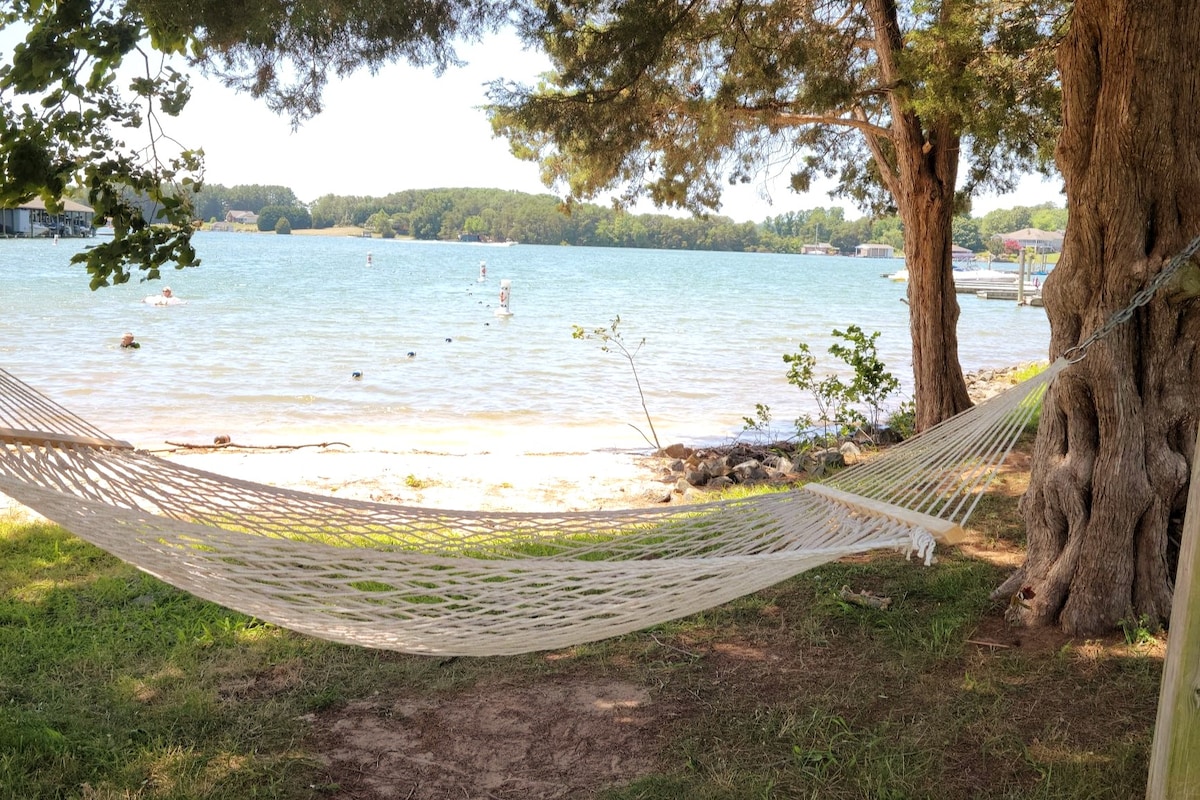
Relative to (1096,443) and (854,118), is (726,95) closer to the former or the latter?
(854,118)

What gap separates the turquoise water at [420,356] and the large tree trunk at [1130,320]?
388 centimetres

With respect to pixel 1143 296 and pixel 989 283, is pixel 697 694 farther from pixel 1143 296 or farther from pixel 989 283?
pixel 989 283

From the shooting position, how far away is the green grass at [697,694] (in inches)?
70.2

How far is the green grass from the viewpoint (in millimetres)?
1782

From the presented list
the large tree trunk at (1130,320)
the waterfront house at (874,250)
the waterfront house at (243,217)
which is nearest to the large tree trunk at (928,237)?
the large tree trunk at (1130,320)

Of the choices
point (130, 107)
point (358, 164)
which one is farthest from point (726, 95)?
point (358, 164)

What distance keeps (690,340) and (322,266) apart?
25127mm

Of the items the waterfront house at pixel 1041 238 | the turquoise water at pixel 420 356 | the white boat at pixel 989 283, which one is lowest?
the turquoise water at pixel 420 356

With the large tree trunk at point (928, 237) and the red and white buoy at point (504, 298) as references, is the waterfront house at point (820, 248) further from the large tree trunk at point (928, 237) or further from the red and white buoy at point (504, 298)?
the large tree trunk at point (928, 237)

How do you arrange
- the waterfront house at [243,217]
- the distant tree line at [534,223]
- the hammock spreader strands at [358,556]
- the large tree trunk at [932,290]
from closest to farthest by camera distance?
the hammock spreader strands at [358,556] → the large tree trunk at [932,290] → the distant tree line at [534,223] → the waterfront house at [243,217]

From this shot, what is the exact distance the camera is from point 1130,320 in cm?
225

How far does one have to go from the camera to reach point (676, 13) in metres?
3.51


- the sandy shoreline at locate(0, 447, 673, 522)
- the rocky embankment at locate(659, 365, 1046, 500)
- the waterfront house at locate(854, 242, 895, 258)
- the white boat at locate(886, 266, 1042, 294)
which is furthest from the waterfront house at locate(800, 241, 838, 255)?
the sandy shoreline at locate(0, 447, 673, 522)

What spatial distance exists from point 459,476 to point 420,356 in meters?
7.10
